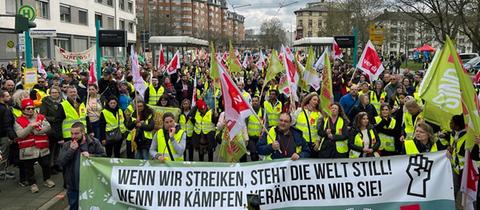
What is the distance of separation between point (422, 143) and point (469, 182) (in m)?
0.70

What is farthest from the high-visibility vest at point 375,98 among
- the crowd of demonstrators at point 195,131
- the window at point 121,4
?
the window at point 121,4

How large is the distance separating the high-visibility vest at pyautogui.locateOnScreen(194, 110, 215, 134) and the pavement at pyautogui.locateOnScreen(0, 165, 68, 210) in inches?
102

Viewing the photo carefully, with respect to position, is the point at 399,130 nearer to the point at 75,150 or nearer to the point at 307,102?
the point at 307,102

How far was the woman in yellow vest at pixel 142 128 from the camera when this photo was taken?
817cm

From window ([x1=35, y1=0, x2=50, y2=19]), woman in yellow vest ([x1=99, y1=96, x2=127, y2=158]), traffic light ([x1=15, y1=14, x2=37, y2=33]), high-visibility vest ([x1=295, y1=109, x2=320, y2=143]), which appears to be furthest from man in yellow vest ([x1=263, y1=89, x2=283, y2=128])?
window ([x1=35, y1=0, x2=50, y2=19])

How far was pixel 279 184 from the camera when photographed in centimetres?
568

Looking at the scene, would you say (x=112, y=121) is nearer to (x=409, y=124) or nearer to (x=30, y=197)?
(x=30, y=197)

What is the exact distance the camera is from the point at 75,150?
6242 millimetres

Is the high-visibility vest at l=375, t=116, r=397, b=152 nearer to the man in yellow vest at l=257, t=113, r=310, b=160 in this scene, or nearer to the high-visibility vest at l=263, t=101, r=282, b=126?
the man in yellow vest at l=257, t=113, r=310, b=160

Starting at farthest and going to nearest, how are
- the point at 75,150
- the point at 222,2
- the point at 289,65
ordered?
the point at 222,2 < the point at 289,65 < the point at 75,150

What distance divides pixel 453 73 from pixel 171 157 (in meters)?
3.69

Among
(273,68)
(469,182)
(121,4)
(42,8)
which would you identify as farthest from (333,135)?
(121,4)

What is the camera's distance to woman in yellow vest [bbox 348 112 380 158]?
685 cm

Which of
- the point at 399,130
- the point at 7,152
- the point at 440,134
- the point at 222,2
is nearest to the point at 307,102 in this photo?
the point at 399,130
